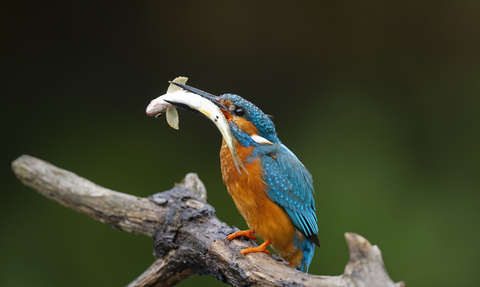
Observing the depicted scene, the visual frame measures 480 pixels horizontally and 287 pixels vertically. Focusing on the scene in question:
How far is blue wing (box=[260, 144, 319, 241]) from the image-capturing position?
1.48 m

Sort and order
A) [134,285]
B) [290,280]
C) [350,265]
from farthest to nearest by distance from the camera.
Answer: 1. [134,285]
2. [290,280]
3. [350,265]

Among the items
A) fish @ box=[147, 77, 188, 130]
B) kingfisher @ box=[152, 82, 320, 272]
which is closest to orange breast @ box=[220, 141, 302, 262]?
kingfisher @ box=[152, 82, 320, 272]

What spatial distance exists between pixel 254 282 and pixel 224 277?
0.60ft

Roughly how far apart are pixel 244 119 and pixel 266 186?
0.91 ft

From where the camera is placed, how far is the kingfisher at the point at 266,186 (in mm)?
1481

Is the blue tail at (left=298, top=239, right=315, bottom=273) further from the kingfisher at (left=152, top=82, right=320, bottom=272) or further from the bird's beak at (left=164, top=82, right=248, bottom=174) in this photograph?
the bird's beak at (left=164, top=82, right=248, bottom=174)

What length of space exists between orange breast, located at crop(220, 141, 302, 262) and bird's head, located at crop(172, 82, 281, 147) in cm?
4

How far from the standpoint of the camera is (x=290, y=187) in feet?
4.93

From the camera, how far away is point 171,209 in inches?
70.6

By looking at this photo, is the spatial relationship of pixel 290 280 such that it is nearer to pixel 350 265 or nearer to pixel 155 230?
pixel 350 265

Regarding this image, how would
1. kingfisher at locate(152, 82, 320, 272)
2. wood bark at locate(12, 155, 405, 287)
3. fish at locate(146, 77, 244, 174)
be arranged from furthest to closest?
kingfisher at locate(152, 82, 320, 272)
fish at locate(146, 77, 244, 174)
wood bark at locate(12, 155, 405, 287)

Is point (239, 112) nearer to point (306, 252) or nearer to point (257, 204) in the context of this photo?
point (257, 204)

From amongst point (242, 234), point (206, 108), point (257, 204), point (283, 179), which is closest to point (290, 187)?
point (283, 179)

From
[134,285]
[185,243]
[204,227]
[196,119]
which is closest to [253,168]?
[204,227]
